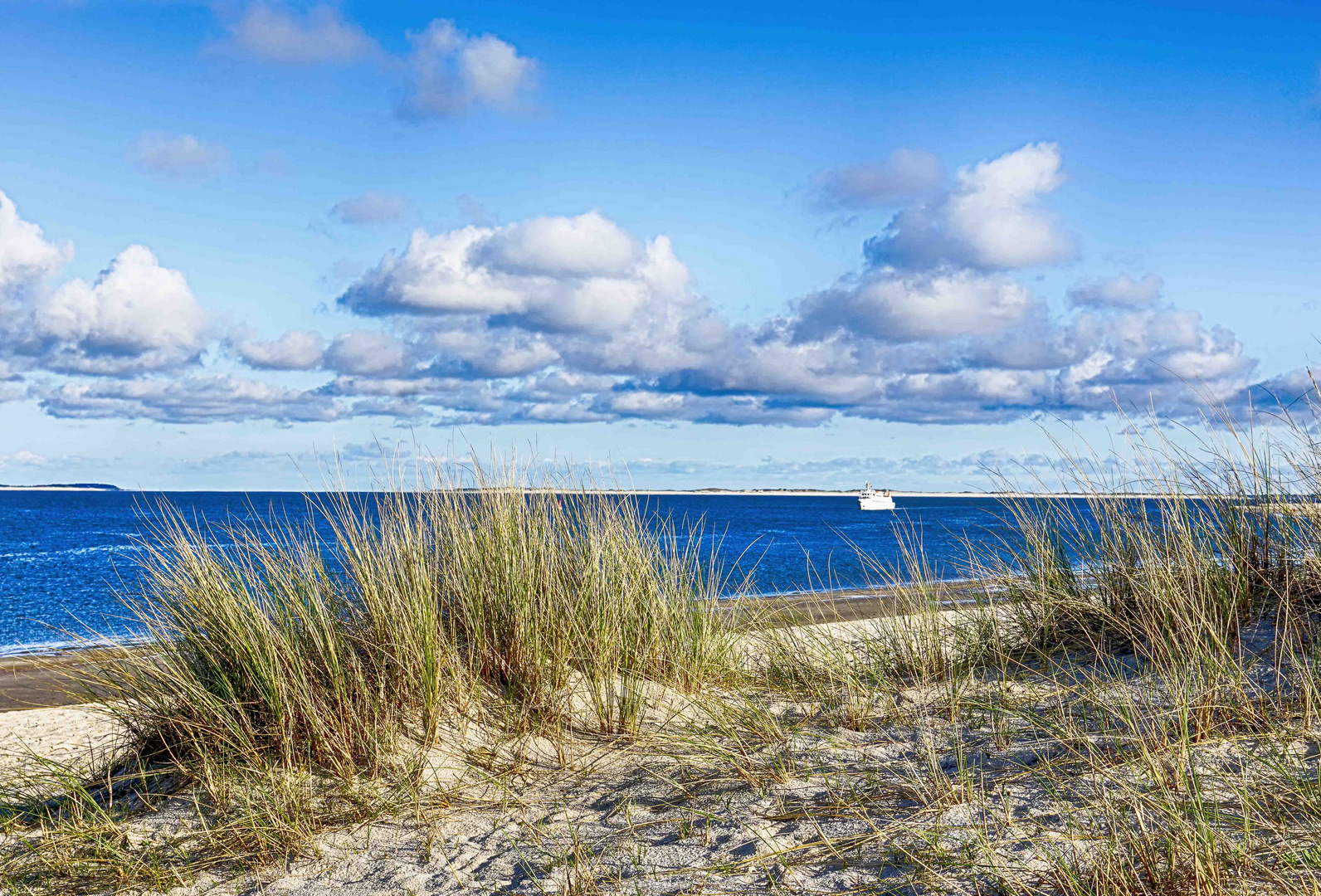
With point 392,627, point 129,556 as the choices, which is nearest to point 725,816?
point 392,627

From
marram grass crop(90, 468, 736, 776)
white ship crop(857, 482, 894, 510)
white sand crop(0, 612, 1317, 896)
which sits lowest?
white ship crop(857, 482, 894, 510)

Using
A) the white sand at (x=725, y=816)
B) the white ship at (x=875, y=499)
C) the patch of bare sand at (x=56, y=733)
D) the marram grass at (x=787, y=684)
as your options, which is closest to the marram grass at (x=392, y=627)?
the marram grass at (x=787, y=684)

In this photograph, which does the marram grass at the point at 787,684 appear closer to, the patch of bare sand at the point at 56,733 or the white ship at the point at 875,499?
the patch of bare sand at the point at 56,733

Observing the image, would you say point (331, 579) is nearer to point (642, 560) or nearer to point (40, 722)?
point (642, 560)

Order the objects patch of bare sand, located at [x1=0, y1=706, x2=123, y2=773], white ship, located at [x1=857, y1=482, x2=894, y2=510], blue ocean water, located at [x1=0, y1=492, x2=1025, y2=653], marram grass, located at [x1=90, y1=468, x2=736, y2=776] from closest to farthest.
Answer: marram grass, located at [x1=90, y1=468, x2=736, y2=776], patch of bare sand, located at [x1=0, y1=706, x2=123, y2=773], blue ocean water, located at [x1=0, y1=492, x2=1025, y2=653], white ship, located at [x1=857, y1=482, x2=894, y2=510]

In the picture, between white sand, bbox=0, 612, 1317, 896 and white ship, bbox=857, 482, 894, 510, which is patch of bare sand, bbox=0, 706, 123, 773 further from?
white ship, bbox=857, 482, 894, 510

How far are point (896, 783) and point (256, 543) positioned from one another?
3186 millimetres

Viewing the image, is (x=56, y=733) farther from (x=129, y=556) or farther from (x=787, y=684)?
(x=787, y=684)

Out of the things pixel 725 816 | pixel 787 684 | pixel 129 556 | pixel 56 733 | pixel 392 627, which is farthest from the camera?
pixel 56 733

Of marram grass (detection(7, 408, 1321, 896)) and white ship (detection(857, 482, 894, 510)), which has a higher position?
marram grass (detection(7, 408, 1321, 896))

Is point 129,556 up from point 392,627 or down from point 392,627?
up

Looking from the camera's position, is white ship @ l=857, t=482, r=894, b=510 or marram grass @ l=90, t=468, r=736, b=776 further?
white ship @ l=857, t=482, r=894, b=510

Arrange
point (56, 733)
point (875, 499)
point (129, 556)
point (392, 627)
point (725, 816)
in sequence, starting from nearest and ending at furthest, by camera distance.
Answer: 1. point (725, 816)
2. point (392, 627)
3. point (129, 556)
4. point (56, 733)
5. point (875, 499)

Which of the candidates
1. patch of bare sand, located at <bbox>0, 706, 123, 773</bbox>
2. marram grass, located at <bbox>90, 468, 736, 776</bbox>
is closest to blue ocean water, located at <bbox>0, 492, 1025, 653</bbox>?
marram grass, located at <bbox>90, 468, 736, 776</bbox>
